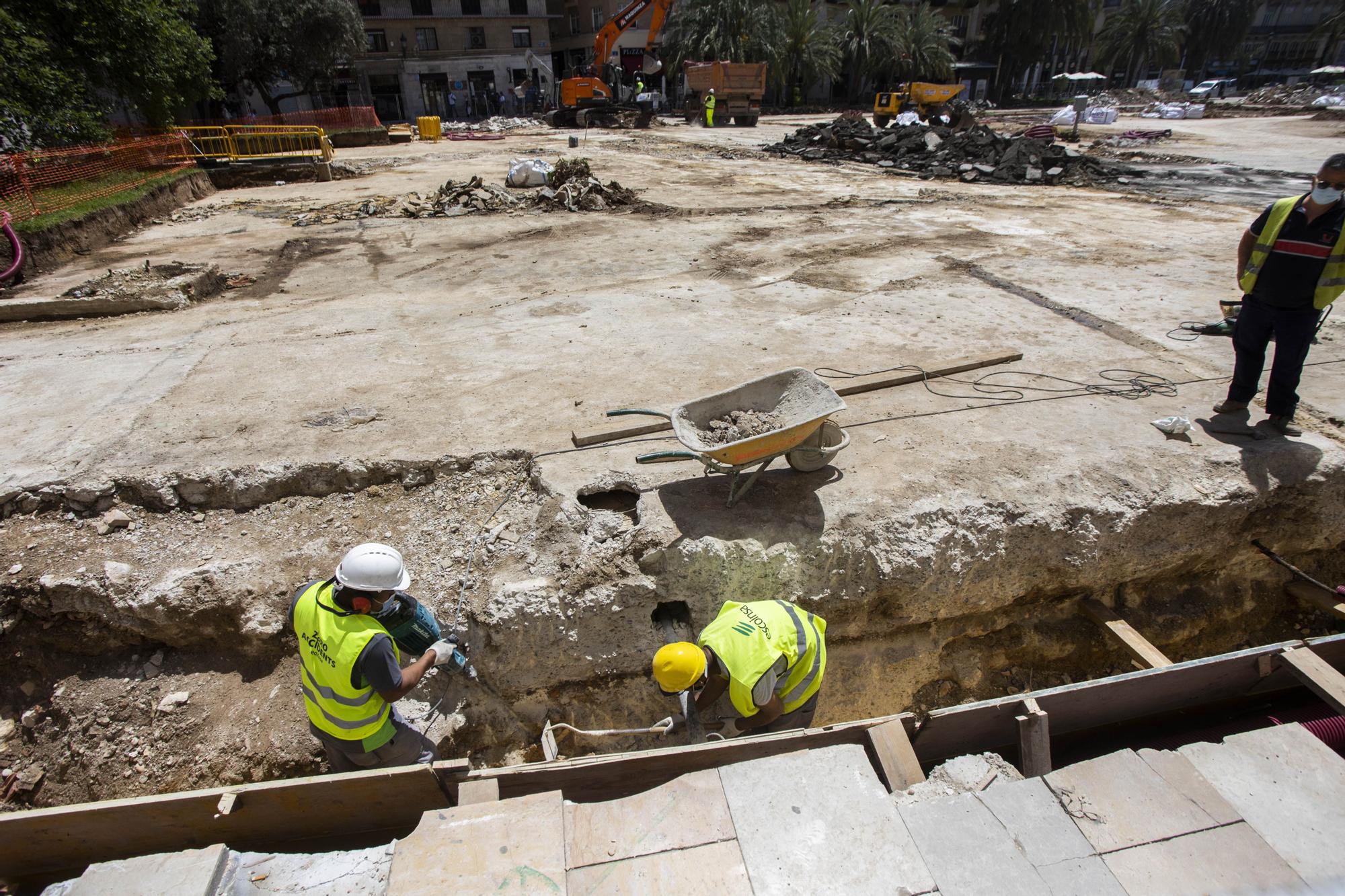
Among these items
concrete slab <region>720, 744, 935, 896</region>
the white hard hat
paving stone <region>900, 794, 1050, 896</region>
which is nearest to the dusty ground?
the white hard hat

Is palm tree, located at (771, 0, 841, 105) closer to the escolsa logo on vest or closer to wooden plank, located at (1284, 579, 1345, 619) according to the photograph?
wooden plank, located at (1284, 579, 1345, 619)

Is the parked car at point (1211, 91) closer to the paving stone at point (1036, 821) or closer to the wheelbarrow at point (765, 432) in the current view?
the wheelbarrow at point (765, 432)

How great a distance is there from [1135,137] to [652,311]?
2681 centimetres

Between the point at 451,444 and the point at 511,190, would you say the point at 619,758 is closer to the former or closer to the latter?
the point at 451,444

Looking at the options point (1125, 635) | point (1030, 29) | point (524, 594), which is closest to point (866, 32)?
point (1030, 29)

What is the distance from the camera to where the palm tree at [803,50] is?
38.7 metres

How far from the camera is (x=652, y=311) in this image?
734 cm

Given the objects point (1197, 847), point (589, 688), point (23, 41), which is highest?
point (23, 41)

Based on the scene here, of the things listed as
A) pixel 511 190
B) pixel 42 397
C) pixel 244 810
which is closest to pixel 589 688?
pixel 244 810

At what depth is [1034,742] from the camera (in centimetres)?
295

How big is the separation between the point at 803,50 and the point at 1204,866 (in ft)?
148

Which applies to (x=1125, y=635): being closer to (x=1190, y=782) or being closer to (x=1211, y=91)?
(x=1190, y=782)

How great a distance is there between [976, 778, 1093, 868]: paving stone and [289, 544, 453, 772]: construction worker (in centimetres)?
242

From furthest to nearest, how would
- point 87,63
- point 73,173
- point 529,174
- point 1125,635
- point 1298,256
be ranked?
point 529,174 → point 87,63 → point 73,173 → point 1298,256 → point 1125,635
